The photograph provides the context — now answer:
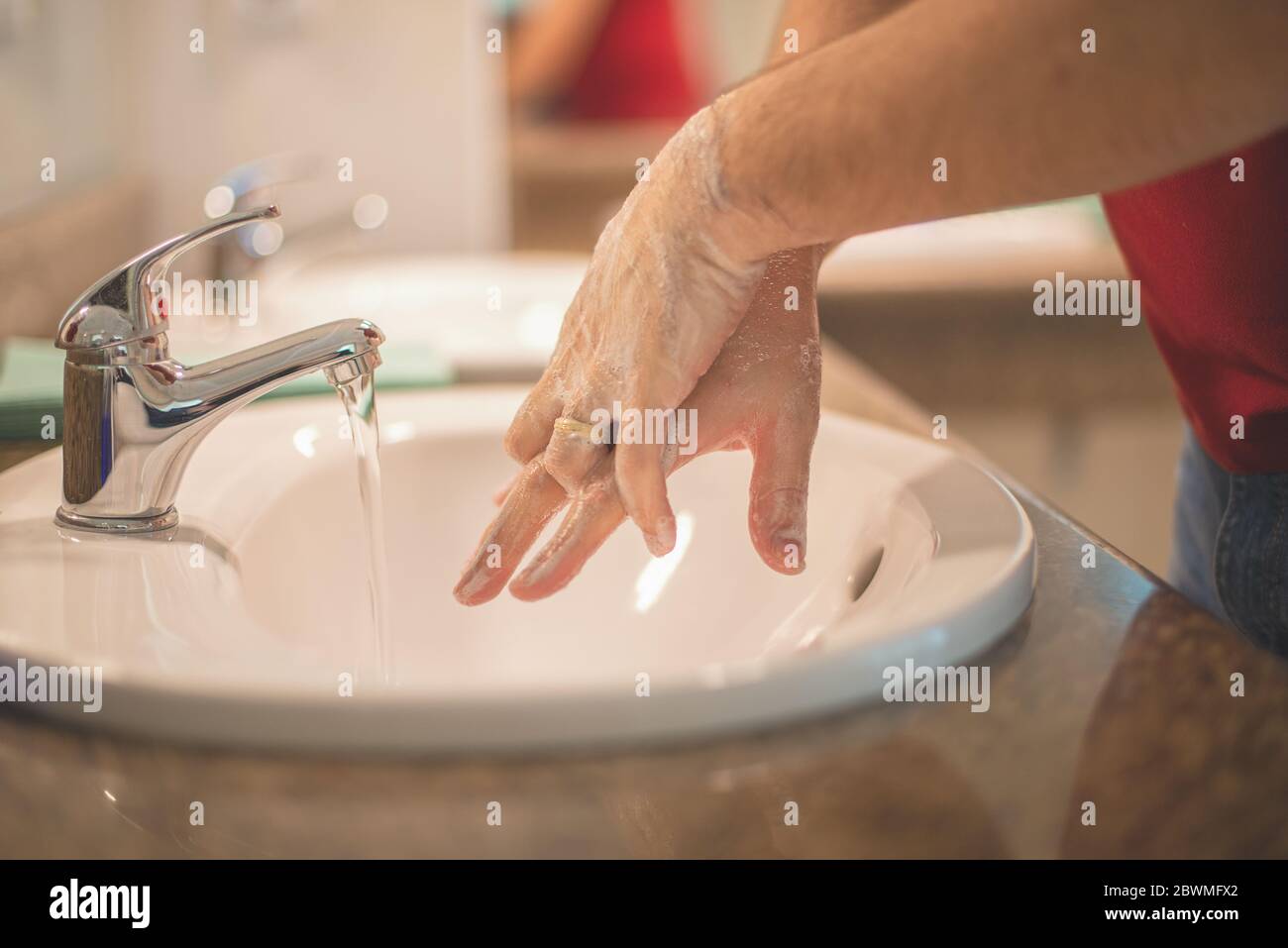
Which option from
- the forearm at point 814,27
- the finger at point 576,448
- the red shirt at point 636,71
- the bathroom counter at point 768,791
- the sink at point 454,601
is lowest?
the bathroom counter at point 768,791

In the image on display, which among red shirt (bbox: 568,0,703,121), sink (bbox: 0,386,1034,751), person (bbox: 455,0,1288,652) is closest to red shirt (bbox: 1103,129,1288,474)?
person (bbox: 455,0,1288,652)

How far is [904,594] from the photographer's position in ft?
1.24

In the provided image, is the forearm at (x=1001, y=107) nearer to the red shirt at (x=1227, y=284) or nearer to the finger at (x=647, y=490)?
the finger at (x=647, y=490)

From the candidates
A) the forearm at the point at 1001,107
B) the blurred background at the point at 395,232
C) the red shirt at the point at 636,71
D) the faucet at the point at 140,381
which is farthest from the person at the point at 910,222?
the red shirt at the point at 636,71

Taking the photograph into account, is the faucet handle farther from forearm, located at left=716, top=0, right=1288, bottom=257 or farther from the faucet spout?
forearm, located at left=716, top=0, right=1288, bottom=257

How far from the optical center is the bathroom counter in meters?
0.27

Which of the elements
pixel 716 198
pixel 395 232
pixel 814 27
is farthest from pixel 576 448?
pixel 395 232

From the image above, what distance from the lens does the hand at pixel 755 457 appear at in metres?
0.47

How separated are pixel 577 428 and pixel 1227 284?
30 cm

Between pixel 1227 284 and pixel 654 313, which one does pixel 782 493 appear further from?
pixel 1227 284

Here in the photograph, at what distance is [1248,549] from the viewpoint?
54 cm

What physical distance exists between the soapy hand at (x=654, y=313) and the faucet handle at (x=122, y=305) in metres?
0.13

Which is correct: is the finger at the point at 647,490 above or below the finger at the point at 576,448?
below

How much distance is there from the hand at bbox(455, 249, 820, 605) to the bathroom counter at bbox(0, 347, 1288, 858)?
6.3 inches
